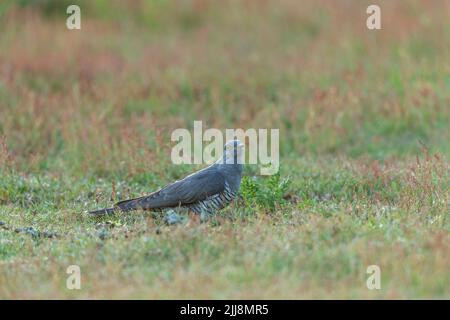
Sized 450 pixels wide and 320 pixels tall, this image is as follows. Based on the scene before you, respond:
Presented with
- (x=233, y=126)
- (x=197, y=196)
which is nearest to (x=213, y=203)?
(x=197, y=196)

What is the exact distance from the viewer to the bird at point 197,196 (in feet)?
25.7

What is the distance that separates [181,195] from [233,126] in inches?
156

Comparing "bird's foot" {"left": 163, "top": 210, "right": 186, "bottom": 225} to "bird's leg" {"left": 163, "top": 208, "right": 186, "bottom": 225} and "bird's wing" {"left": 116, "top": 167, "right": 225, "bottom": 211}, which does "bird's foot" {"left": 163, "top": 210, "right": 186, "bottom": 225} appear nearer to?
"bird's leg" {"left": 163, "top": 208, "right": 186, "bottom": 225}

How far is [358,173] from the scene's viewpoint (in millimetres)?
9094

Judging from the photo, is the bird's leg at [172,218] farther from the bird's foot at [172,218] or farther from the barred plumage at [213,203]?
the barred plumage at [213,203]

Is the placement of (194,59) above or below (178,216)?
above

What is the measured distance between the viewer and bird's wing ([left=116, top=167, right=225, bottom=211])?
7.82m

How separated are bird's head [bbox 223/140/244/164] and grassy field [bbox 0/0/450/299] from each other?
0.31 m

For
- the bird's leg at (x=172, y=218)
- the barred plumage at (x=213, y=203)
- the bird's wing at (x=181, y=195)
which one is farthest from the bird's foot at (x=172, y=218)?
the barred plumage at (x=213, y=203)

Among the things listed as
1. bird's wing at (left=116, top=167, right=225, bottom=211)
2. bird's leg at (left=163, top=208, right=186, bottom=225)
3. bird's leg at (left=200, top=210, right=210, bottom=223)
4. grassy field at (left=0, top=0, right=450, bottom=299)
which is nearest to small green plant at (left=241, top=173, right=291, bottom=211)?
grassy field at (left=0, top=0, right=450, bottom=299)

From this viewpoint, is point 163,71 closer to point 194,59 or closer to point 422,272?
point 194,59

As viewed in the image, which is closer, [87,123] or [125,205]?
[125,205]

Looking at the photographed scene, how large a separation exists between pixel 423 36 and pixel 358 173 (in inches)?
217
